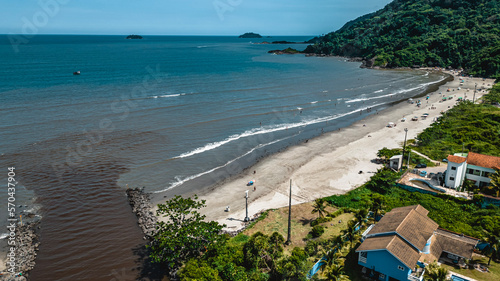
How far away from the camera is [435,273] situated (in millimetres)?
23547

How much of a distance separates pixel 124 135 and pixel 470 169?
5789cm

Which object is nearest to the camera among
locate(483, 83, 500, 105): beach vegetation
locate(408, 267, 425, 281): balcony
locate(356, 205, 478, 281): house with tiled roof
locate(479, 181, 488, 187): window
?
locate(408, 267, 425, 281): balcony

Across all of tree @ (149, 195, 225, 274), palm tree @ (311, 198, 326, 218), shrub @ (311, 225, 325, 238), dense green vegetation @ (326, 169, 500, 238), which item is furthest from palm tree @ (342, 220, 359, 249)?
tree @ (149, 195, 225, 274)

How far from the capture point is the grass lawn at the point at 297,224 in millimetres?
33281

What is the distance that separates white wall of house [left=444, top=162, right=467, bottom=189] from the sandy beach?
10.1 m

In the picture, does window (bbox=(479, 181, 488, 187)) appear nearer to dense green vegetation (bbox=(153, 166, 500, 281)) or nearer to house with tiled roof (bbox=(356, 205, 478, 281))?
dense green vegetation (bbox=(153, 166, 500, 281))

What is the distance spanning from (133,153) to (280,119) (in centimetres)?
3583

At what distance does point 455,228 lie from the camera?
33.3 meters

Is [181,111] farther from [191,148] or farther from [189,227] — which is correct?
[189,227]

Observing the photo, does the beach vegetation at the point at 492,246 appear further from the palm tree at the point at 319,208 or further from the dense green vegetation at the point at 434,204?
the palm tree at the point at 319,208

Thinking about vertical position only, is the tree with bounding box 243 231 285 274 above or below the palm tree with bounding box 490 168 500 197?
below

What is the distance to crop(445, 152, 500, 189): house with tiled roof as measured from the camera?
40250 millimetres

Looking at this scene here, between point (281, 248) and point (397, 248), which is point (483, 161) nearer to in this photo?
point (397, 248)

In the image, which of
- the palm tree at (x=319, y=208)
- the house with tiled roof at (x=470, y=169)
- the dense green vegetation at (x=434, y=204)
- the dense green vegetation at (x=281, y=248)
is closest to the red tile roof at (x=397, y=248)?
the dense green vegetation at (x=281, y=248)
